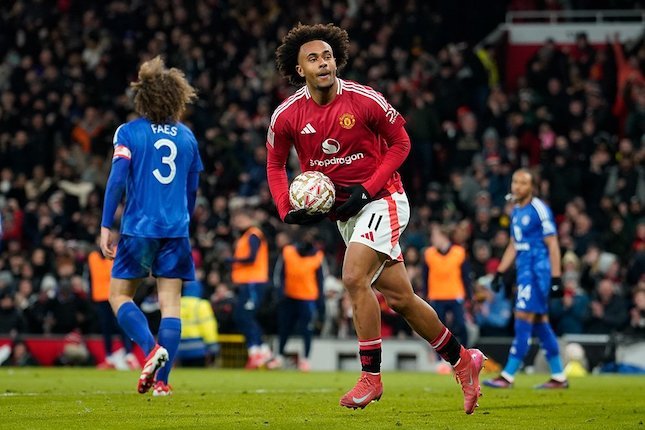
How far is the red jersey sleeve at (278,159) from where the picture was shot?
8.62 m

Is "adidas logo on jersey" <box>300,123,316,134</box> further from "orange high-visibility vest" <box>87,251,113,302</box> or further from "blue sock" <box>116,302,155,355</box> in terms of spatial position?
"orange high-visibility vest" <box>87,251,113,302</box>

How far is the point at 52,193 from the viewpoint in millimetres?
23922

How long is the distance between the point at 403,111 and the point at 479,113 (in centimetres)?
199

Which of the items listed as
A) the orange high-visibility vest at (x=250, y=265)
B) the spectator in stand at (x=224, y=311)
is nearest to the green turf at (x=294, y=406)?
the orange high-visibility vest at (x=250, y=265)

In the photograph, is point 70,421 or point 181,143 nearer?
point 70,421

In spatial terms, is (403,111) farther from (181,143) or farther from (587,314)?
(181,143)

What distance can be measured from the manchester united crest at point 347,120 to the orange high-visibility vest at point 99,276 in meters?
10.3

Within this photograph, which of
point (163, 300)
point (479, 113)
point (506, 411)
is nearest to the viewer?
point (506, 411)

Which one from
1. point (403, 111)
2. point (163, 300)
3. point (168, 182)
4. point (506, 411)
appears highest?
point (403, 111)

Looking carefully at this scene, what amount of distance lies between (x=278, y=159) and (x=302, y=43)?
0.83 meters

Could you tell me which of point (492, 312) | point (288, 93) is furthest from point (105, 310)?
point (288, 93)

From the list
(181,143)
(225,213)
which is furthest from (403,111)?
(181,143)

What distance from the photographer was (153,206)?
10.4 meters

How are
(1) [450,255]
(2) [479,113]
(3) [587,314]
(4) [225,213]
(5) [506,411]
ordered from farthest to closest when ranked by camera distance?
(2) [479,113] < (4) [225,213] < (3) [587,314] < (1) [450,255] < (5) [506,411]
